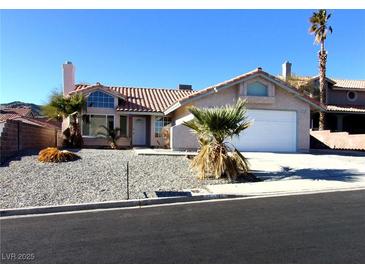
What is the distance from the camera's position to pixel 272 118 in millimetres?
20250

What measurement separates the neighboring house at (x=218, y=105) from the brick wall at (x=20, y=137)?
4079 mm

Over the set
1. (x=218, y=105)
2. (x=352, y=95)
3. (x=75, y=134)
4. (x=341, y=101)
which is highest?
(x=352, y=95)

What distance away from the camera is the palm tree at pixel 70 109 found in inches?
824

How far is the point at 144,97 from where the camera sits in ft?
85.2

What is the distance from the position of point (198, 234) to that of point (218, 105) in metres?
14.0

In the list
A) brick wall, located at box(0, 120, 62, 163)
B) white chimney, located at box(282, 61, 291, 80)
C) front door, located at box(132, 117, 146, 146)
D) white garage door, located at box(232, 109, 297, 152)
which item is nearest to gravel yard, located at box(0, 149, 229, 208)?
brick wall, located at box(0, 120, 62, 163)

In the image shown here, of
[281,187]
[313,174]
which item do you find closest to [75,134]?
[313,174]

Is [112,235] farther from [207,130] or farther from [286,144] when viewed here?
[286,144]

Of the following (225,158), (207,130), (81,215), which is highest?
(207,130)

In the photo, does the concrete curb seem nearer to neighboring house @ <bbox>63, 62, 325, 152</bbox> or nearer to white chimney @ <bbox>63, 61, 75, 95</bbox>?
neighboring house @ <bbox>63, 62, 325, 152</bbox>

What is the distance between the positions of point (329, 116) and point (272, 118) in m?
12.5

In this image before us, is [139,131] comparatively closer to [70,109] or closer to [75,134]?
[75,134]
